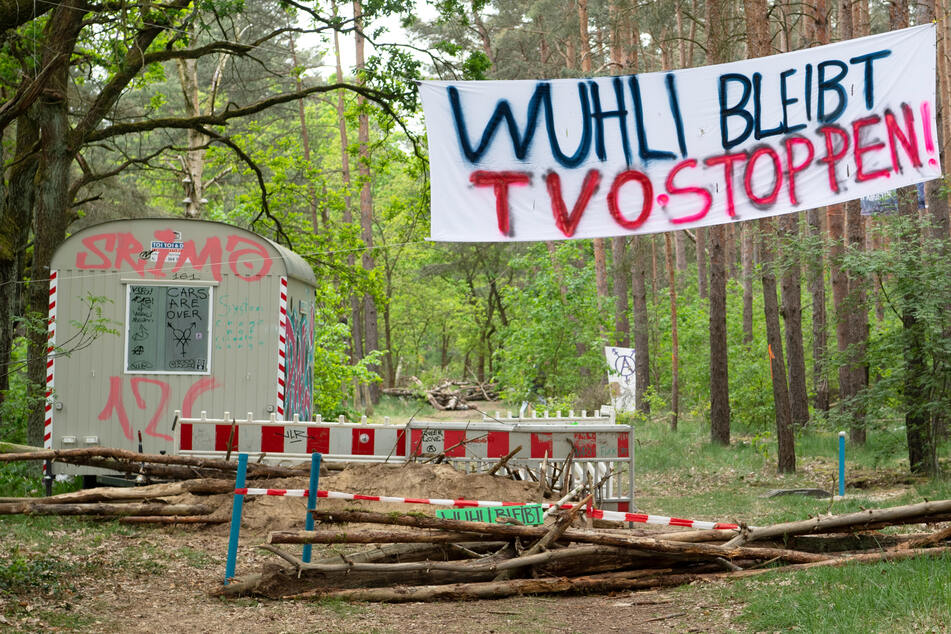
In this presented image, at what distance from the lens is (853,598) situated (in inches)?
236

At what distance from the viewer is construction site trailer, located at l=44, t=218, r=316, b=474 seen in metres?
12.4

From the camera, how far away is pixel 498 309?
5041 cm

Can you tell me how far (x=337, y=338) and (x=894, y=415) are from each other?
12205 mm

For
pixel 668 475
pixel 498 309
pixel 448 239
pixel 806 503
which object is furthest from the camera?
pixel 498 309

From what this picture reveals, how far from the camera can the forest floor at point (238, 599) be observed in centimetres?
636

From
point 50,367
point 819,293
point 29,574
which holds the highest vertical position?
point 819,293

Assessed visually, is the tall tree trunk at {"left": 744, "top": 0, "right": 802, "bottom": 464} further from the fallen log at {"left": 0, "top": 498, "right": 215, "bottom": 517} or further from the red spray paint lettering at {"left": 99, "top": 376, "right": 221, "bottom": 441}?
the fallen log at {"left": 0, "top": 498, "right": 215, "bottom": 517}

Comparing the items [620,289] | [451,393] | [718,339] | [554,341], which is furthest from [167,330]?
[451,393]

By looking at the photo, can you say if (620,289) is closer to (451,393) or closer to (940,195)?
(451,393)

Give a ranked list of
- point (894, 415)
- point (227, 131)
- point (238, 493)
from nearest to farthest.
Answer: point (238, 493) → point (894, 415) → point (227, 131)

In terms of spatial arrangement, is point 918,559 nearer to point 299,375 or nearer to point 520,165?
point 520,165

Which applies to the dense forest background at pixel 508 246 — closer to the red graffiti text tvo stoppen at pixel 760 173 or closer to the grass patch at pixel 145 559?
the grass patch at pixel 145 559

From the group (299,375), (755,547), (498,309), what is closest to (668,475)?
(299,375)

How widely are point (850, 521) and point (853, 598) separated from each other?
170 centimetres
